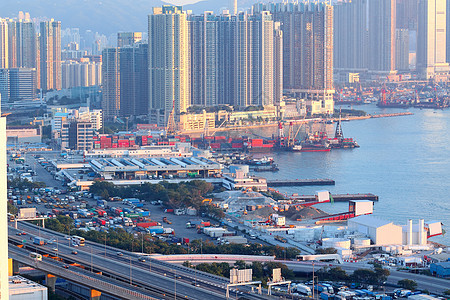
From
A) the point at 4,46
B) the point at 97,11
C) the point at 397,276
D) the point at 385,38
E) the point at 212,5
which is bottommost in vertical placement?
the point at 397,276

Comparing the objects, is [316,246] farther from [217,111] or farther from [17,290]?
[217,111]

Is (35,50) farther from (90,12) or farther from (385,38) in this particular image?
(90,12)

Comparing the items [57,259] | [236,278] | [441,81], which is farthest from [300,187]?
[441,81]

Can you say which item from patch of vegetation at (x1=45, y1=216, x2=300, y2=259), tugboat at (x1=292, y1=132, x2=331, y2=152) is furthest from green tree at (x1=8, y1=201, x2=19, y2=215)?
tugboat at (x1=292, y1=132, x2=331, y2=152)

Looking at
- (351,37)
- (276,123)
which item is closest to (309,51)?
(276,123)

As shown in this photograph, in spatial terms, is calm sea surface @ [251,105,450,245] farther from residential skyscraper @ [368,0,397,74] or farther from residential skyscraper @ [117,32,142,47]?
residential skyscraper @ [368,0,397,74]

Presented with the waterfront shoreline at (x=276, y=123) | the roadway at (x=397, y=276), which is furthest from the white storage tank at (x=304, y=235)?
the waterfront shoreline at (x=276, y=123)

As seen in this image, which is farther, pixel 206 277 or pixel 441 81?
pixel 441 81
